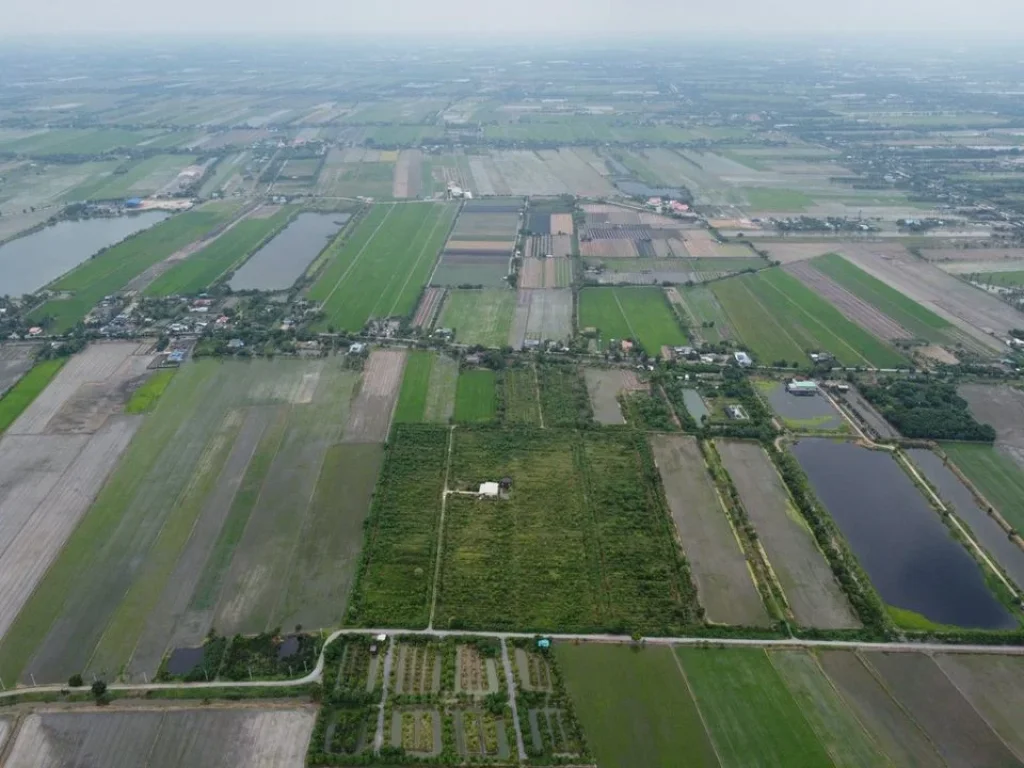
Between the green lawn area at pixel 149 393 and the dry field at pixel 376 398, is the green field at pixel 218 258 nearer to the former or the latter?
the green lawn area at pixel 149 393

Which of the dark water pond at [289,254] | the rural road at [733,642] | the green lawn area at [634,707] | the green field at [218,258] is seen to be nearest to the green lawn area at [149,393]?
the green field at [218,258]

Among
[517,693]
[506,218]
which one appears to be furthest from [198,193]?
[517,693]

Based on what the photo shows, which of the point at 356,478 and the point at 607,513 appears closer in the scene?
the point at 607,513

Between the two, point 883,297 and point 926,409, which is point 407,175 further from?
point 926,409

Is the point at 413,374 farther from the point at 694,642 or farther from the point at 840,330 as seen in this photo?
the point at 840,330

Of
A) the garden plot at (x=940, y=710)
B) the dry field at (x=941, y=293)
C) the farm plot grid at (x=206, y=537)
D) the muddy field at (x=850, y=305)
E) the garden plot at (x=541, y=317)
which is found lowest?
the farm plot grid at (x=206, y=537)

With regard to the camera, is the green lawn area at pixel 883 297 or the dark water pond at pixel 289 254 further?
the dark water pond at pixel 289 254

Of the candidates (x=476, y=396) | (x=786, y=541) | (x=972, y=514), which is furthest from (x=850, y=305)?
(x=476, y=396)
